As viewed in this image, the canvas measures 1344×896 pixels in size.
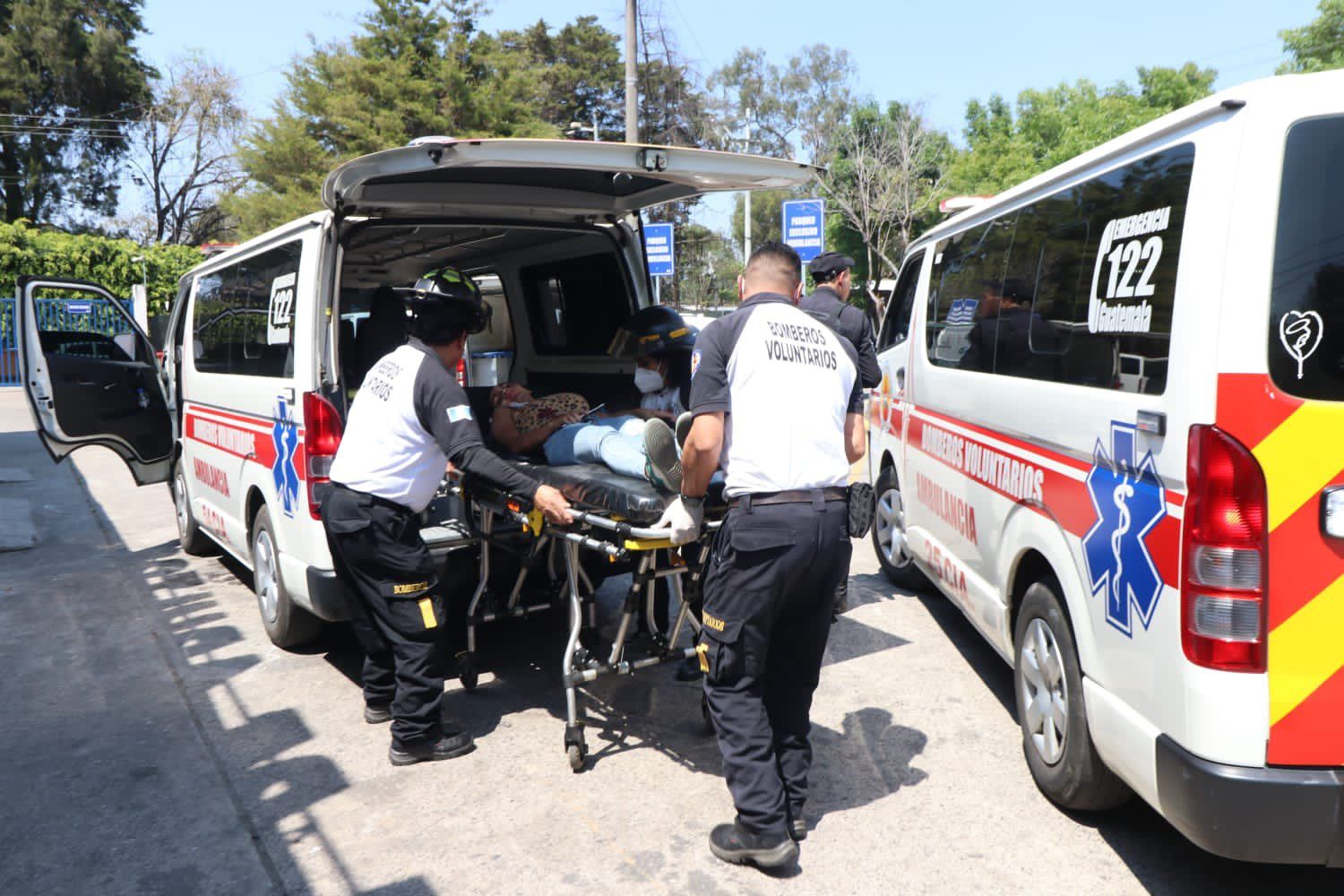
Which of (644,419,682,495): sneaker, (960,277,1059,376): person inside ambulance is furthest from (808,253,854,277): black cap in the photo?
(644,419,682,495): sneaker

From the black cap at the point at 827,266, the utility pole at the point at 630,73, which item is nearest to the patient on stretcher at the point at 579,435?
the black cap at the point at 827,266

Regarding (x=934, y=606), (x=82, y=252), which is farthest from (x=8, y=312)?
(x=934, y=606)

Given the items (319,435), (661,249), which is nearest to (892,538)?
(319,435)

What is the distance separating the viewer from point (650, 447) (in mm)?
3469

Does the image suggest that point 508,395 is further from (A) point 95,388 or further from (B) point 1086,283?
(A) point 95,388

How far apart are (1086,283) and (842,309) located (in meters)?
2.25

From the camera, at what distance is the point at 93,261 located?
79.9 ft

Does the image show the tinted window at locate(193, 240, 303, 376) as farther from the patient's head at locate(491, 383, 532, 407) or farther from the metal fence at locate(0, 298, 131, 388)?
the metal fence at locate(0, 298, 131, 388)

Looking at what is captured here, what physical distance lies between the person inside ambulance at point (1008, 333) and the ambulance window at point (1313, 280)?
105 cm

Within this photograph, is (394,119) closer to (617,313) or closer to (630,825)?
(617,313)

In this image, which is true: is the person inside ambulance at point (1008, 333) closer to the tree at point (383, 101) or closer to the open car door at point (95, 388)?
the open car door at point (95, 388)

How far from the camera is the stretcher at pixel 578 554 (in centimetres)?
357

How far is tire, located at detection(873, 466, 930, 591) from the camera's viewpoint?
6031mm

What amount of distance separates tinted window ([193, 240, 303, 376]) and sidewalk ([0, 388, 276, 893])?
1.62 metres
